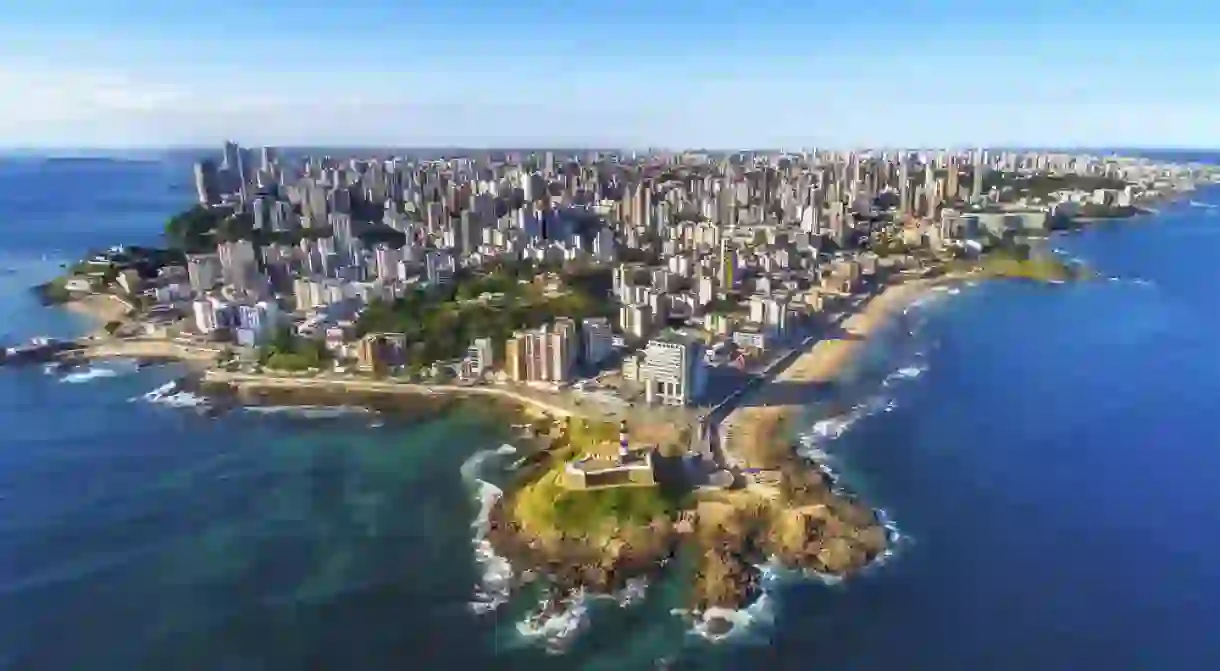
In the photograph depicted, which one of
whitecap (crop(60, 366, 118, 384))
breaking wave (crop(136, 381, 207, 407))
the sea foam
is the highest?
whitecap (crop(60, 366, 118, 384))

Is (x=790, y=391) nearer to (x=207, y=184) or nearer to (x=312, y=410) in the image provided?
(x=312, y=410)

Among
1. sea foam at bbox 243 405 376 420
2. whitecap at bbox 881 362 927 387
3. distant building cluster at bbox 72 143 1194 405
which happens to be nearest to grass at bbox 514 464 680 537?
distant building cluster at bbox 72 143 1194 405

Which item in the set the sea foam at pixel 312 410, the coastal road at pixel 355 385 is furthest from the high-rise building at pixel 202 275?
the sea foam at pixel 312 410

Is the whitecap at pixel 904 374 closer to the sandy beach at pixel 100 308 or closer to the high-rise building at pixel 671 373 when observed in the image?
the high-rise building at pixel 671 373

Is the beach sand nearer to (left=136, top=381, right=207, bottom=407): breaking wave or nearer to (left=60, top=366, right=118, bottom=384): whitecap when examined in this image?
(left=136, top=381, right=207, bottom=407): breaking wave

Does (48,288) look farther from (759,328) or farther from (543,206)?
(759,328)

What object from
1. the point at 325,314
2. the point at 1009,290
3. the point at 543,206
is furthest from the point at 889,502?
the point at 543,206
